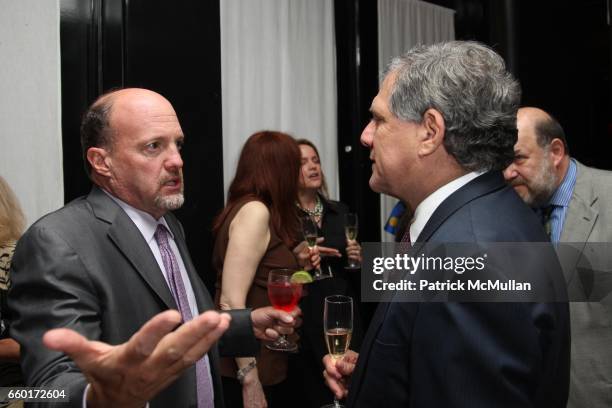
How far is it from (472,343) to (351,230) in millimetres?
2625

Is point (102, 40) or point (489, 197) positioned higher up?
point (102, 40)

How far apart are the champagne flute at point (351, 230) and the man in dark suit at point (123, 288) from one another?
5.67 feet

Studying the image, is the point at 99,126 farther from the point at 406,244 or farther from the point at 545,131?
the point at 545,131

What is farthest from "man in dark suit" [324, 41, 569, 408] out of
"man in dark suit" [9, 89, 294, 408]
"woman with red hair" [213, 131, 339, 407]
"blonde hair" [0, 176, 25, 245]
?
"blonde hair" [0, 176, 25, 245]

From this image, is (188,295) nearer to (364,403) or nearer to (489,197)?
(364,403)

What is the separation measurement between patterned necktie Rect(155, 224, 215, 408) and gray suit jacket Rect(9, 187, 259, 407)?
0.33 feet

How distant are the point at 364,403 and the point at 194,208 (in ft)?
6.67

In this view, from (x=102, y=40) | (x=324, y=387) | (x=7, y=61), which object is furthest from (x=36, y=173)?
(x=324, y=387)

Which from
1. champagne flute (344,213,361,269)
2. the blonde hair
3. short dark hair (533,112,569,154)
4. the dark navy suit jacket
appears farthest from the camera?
champagne flute (344,213,361,269)

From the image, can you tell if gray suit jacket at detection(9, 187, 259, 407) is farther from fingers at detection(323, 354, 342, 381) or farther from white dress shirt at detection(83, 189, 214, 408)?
fingers at detection(323, 354, 342, 381)

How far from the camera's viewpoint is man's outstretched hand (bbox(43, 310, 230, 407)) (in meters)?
0.85

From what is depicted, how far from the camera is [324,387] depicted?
3.05 meters

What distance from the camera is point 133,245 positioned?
1.66 metres

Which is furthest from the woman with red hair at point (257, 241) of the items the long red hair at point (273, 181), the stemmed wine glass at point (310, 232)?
the stemmed wine glass at point (310, 232)
